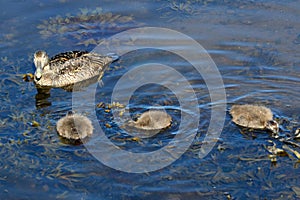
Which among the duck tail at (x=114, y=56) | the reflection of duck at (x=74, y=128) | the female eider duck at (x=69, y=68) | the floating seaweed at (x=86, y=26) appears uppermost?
the floating seaweed at (x=86, y=26)

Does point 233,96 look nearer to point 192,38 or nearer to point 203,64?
point 203,64

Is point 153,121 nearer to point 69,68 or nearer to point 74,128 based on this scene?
point 74,128

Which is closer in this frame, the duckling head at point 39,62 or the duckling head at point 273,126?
the duckling head at point 273,126

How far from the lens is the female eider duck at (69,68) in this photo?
9518mm

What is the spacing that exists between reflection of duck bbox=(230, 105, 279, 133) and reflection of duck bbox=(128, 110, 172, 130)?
101cm

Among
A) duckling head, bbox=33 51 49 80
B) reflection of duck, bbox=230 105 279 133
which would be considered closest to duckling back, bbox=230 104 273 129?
reflection of duck, bbox=230 105 279 133

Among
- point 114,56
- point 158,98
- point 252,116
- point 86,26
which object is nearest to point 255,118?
point 252,116

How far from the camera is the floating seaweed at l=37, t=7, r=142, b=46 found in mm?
10711

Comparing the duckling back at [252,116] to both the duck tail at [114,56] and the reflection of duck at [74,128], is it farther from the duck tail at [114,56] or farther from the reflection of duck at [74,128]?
the duck tail at [114,56]

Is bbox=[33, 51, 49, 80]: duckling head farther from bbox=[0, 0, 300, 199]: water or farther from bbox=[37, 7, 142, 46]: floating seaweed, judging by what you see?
bbox=[37, 7, 142, 46]: floating seaweed

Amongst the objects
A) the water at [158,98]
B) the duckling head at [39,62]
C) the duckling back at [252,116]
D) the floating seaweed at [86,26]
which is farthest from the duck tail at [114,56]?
the duckling back at [252,116]

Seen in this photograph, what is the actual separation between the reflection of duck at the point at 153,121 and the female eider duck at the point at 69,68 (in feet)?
6.93

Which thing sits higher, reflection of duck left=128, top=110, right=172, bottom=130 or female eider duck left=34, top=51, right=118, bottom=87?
female eider duck left=34, top=51, right=118, bottom=87

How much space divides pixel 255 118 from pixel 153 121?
1460mm
